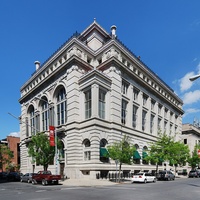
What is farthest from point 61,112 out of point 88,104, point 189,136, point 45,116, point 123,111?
point 189,136

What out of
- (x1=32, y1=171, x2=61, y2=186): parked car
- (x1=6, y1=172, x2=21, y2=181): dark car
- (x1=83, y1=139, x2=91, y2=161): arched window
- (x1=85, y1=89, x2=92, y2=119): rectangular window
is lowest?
(x1=6, y1=172, x2=21, y2=181): dark car

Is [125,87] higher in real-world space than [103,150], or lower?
higher

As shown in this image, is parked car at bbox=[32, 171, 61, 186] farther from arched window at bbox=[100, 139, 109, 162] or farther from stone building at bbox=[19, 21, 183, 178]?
arched window at bbox=[100, 139, 109, 162]

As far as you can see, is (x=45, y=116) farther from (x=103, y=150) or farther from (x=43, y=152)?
(x=103, y=150)

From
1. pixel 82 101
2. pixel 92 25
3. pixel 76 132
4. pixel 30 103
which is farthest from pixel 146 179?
pixel 30 103

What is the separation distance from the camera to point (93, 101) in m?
34.3

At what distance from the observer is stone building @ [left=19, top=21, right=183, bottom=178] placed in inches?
1350

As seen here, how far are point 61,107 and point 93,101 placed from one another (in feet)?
28.6

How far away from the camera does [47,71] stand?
45.7 meters

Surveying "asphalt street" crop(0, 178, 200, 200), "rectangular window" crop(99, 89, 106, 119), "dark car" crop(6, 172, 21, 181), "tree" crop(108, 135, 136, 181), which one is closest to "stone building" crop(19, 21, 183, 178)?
"rectangular window" crop(99, 89, 106, 119)

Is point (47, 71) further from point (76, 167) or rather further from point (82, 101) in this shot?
point (76, 167)

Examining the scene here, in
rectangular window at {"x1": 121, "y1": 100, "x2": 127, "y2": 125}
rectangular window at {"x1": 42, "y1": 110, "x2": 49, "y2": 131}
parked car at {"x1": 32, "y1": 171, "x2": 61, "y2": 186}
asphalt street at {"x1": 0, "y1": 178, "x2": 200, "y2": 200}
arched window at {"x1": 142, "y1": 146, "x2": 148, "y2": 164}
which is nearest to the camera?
asphalt street at {"x1": 0, "y1": 178, "x2": 200, "y2": 200}

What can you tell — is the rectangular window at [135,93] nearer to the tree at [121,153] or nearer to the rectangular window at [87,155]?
the rectangular window at [87,155]

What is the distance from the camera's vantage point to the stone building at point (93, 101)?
1350 inches
